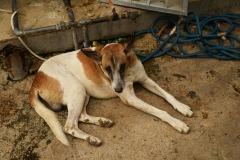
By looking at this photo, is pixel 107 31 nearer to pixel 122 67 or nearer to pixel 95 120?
pixel 122 67

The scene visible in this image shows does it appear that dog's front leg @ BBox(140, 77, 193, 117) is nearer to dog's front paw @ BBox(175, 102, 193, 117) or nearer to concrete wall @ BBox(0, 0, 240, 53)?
dog's front paw @ BBox(175, 102, 193, 117)

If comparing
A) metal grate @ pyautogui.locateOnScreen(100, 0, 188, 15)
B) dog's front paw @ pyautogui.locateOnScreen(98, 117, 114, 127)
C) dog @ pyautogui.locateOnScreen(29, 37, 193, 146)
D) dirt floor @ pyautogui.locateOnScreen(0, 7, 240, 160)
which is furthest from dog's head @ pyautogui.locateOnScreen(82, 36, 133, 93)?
metal grate @ pyautogui.locateOnScreen(100, 0, 188, 15)

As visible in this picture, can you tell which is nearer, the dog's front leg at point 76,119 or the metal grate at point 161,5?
the dog's front leg at point 76,119

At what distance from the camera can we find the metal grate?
4.33m

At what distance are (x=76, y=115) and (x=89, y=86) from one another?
472 mm

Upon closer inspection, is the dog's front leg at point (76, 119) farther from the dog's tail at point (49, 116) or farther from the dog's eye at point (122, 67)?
the dog's eye at point (122, 67)

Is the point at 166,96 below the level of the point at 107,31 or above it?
below

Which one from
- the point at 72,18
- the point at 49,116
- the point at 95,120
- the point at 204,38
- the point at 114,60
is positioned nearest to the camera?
the point at 114,60

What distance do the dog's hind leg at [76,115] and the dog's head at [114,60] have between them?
47cm

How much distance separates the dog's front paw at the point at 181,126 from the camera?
126 inches

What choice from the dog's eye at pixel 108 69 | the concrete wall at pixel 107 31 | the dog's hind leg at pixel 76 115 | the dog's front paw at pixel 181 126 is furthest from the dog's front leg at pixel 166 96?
the concrete wall at pixel 107 31

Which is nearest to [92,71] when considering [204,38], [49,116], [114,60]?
[114,60]

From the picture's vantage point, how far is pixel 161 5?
441 cm

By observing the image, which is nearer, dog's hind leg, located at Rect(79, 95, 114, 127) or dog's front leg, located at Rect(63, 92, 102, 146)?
dog's front leg, located at Rect(63, 92, 102, 146)
